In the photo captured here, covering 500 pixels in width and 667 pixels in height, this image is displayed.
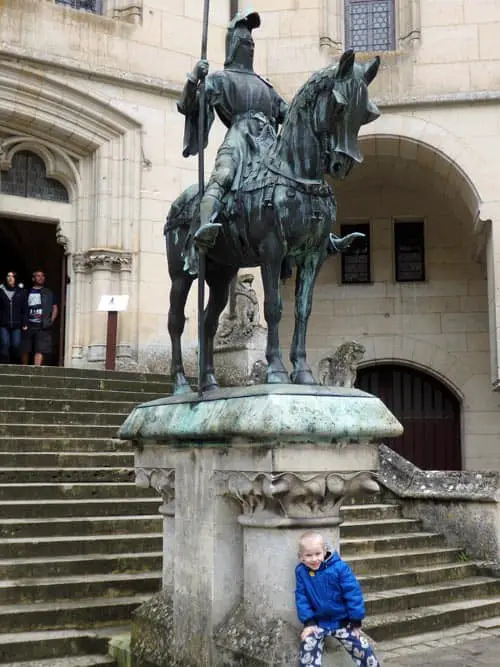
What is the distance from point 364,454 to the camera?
4332mm

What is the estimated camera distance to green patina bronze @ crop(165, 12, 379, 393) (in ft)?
15.5

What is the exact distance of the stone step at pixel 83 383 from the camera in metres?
10.4

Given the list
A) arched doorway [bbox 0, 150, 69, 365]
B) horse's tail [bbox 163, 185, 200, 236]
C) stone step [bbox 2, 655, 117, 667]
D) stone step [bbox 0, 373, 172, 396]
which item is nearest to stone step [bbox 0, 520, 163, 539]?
stone step [bbox 2, 655, 117, 667]

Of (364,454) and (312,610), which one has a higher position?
(364,454)

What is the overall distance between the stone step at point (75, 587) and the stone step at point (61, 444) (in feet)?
7.47

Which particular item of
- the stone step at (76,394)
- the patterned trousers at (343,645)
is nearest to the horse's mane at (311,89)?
the patterned trousers at (343,645)

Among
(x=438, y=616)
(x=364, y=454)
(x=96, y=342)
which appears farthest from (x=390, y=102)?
(x=364, y=454)

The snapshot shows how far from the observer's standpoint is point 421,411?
58.1 ft

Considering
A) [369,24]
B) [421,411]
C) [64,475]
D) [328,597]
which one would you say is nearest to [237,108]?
[328,597]

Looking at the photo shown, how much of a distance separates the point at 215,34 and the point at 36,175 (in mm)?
4263

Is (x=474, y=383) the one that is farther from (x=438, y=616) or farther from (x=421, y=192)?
(x=438, y=616)

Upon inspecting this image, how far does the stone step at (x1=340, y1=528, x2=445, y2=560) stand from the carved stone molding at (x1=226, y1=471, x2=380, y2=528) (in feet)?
10.4

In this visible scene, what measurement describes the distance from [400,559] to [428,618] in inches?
42.2

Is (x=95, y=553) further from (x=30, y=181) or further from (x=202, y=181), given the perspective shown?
(x=30, y=181)
